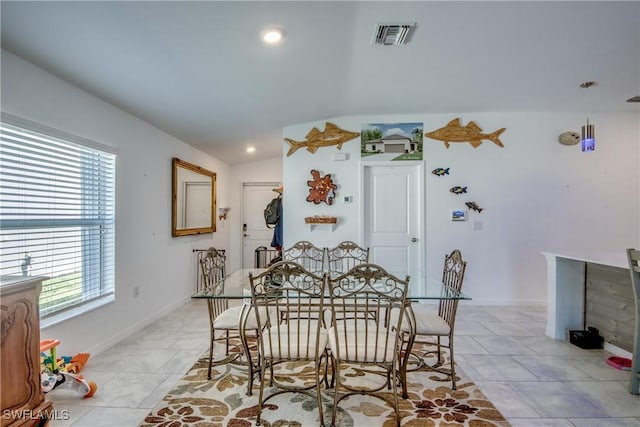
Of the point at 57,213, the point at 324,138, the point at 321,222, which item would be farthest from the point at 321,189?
the point at 57,213

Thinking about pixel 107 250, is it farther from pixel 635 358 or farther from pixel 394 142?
pixel 635 358

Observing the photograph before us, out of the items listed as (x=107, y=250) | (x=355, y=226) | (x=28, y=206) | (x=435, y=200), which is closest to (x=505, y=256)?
(x=435, y=200)

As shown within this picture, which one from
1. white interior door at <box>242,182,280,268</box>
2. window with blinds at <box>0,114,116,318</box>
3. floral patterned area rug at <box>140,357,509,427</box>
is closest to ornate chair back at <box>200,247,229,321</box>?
floral patterned area rug at <box>140,357,509,427</box>

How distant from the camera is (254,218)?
6.61 meters

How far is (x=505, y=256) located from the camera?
447 centimetres

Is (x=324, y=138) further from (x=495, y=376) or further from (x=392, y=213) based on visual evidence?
(x=495, y=376)

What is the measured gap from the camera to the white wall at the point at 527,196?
4.43m

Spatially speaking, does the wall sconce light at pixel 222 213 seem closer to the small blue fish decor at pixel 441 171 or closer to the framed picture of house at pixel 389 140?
the framed picture of house at pixel 389 140

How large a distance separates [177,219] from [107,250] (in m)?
1.25

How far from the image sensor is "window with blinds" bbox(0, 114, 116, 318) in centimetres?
217

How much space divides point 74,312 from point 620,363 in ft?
14.4

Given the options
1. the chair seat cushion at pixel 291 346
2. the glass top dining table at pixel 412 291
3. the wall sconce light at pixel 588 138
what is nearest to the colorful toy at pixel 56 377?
the glass top dining table at pixel 412 291

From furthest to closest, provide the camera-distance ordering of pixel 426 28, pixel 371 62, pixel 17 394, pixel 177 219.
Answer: pixel 177 219, pixel 371 62, pixel 426 28, pixel 17 394

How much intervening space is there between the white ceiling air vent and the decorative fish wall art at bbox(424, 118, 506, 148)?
6.86ft
